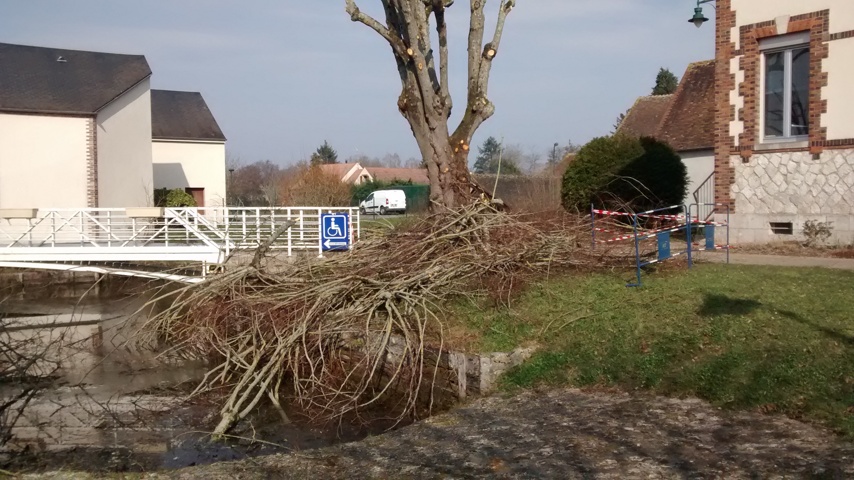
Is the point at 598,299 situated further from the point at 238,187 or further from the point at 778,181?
the point at 238,187

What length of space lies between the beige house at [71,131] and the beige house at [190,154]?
16.0ft

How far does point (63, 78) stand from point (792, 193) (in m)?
26.5

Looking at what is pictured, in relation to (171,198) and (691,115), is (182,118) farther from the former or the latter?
(691,115)

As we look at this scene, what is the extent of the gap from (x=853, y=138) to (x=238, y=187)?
46662mm

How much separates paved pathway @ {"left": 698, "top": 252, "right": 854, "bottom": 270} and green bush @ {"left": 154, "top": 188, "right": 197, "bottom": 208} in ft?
77.8

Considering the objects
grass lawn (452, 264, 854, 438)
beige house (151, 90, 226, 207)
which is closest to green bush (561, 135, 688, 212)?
grass lawn (452, 264, 854, 438)

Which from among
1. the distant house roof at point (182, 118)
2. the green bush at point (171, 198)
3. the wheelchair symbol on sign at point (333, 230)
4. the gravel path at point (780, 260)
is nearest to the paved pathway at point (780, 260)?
the gravel path at point (780, 260)

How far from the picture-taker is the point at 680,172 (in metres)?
19.6

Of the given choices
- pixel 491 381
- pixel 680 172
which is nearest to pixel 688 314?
pixel 491 381

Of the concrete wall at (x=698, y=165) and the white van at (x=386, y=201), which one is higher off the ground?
the concrete wall at (x=698, y=165)

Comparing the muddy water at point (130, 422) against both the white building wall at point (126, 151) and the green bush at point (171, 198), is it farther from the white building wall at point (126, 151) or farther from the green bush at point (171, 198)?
the green bush at point (171, 198)

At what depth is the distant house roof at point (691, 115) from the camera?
90.7 feet

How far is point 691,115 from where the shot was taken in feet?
95.5

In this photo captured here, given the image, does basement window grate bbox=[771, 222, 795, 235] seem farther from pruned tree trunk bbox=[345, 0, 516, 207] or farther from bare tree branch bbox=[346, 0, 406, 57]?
bare tree branch bbox=[346, 0, 406, 57]
